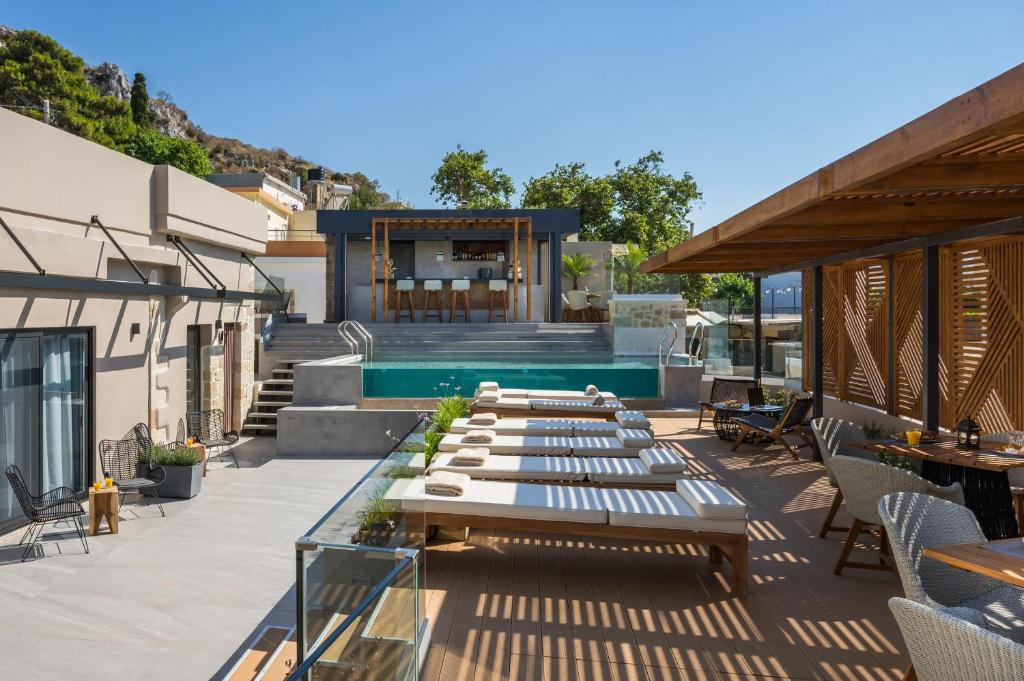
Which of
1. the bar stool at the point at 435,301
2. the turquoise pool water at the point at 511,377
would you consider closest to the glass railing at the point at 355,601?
the turquoise pool water at the point at 511,377

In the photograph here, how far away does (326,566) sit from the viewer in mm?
2650

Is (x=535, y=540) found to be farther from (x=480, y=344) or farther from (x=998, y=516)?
(x=480, y=344)

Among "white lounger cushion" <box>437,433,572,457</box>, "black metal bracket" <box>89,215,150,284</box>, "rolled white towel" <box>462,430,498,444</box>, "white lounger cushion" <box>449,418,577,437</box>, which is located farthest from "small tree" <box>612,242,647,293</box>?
"black metal bracket" <box>89,215,150,284</box>

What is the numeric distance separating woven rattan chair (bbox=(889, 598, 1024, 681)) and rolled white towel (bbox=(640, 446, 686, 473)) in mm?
3152

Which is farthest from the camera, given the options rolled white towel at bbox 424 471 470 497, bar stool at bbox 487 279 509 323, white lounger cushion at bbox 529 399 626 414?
bar stool at bbox 487 279 509 323

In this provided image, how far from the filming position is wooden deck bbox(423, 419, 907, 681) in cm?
354

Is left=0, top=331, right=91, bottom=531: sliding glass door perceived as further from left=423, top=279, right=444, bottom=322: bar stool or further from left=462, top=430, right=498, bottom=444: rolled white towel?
left=423, top=279, right=444, bottom=322: bar stool

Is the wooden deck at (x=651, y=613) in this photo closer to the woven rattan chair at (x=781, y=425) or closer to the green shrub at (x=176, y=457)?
the woven rattan chair at (x=781, y=425)

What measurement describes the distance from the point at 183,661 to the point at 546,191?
31964mm

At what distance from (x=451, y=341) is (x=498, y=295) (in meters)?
3.59

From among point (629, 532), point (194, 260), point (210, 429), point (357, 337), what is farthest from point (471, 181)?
point (629, 532)

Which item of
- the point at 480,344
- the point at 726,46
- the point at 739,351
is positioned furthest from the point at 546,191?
the point at 739,351

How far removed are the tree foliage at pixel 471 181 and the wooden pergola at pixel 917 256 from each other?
27682 mm

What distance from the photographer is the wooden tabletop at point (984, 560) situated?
2.72 m
